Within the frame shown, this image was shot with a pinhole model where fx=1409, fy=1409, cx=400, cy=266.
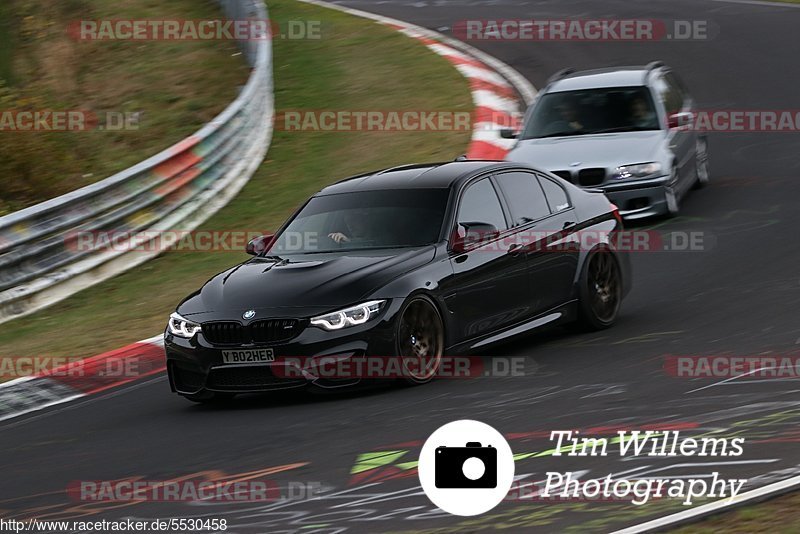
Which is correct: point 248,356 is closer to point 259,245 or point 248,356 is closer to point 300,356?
point 300,356

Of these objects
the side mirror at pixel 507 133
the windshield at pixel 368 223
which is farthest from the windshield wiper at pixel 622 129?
the windshield at pixel 368 223

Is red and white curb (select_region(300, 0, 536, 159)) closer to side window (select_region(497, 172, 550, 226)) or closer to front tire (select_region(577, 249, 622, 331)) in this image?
front tire (select_region(577, 249, 622, 331))

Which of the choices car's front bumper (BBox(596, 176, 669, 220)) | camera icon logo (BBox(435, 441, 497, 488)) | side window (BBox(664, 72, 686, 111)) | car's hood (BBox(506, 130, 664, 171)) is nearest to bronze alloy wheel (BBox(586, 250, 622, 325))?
car's front bumper (BBox(596, 176, 669, 220))

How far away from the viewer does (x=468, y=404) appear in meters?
8.20

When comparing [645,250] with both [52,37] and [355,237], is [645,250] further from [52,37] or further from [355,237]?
[52,37]

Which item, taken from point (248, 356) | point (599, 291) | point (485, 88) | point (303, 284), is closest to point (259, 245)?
point (303, 284)

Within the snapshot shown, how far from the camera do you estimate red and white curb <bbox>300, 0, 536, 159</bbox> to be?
17094 millimetres

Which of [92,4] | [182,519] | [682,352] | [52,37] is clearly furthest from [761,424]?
[92,4]

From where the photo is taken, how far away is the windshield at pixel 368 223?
941cm

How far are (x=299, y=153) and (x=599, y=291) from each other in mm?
8393

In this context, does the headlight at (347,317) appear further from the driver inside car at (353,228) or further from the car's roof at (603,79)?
the car's roof at (603,79)

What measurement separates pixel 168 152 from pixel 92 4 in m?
10.8

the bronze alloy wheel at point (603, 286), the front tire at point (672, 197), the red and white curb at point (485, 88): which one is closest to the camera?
the bronze alloy wheel at point (603, 286)

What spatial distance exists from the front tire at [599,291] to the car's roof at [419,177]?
3.20ft
